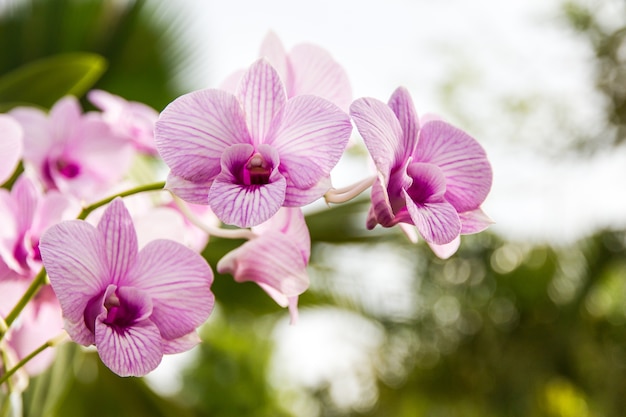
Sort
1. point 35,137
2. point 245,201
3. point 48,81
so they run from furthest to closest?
1. point 48,81
2. point 35,137
3. point 245,201

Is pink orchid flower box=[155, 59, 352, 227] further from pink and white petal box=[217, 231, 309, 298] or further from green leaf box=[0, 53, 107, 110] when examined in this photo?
green leaf box=[0, 53, 107, 110]

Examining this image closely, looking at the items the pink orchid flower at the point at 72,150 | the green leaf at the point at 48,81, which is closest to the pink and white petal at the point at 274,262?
the pink orchid flower at the point at 72,150

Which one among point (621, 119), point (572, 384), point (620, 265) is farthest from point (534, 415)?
point (621, 119)

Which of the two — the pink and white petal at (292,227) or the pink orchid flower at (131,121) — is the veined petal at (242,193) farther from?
the pink orchid flower at (131,121)

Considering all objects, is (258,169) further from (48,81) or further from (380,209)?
(48,81)

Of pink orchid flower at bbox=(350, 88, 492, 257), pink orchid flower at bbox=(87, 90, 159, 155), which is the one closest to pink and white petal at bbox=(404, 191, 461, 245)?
pink orchid flower at bbox=(350, 88, 492, 257)

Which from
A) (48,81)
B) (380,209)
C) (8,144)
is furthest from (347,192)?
(48,81)
